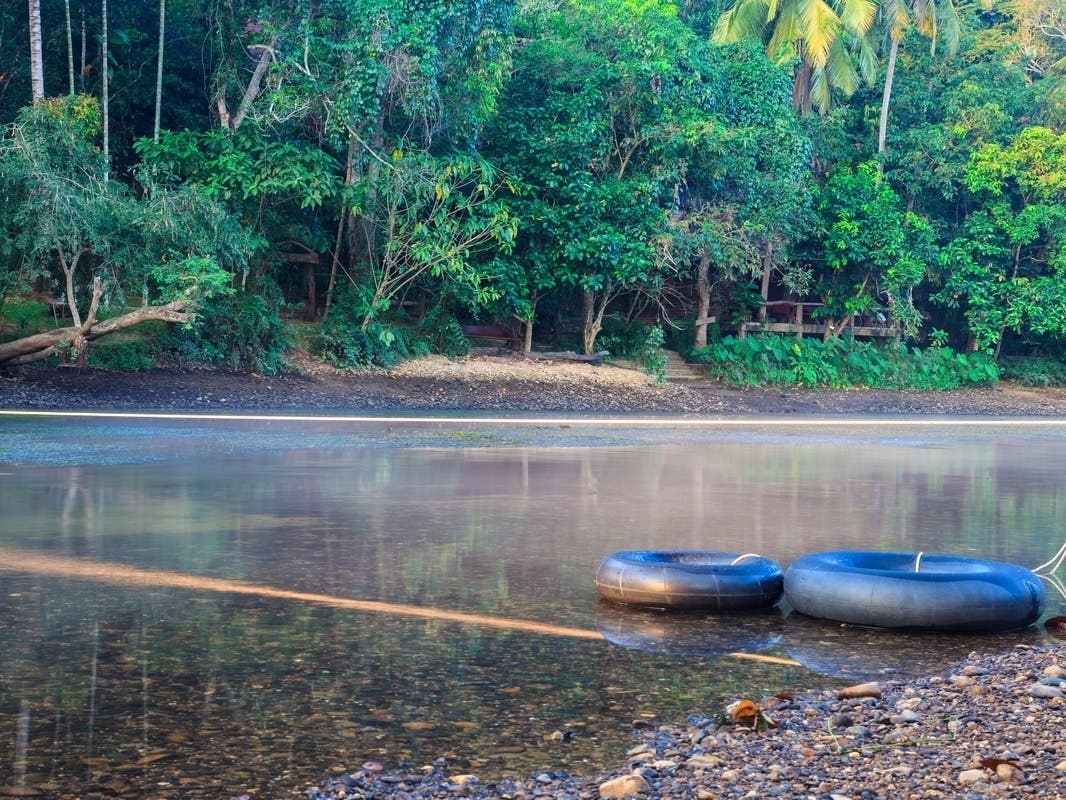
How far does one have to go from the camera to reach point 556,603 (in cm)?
738

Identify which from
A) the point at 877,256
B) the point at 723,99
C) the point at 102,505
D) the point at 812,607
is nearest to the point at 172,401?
the point at 102,505

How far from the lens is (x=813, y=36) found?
105ft

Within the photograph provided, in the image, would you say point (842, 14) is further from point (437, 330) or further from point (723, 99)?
point (437, 330)

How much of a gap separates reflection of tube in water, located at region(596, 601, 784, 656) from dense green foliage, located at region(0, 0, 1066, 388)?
51.7ft

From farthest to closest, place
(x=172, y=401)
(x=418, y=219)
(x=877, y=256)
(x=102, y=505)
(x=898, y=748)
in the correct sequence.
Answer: (x=877, y=256)
(x=418, y=219)
(x=172, y=401)
(x=102, y=505)
(x=898, y=748)

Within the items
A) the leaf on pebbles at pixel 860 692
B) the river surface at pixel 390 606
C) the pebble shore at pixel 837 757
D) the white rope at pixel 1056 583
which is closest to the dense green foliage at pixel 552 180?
the river surface at pixel 390 606

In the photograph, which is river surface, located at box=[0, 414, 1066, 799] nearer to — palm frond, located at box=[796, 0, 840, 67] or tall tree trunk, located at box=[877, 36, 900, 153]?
palm frond, located at box=[796, 0, 840, 67]

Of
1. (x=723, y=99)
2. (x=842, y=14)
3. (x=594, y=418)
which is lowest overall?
(x=594, y=418)

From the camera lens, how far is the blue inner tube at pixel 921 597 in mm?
6887

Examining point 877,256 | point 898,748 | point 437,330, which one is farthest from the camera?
point 877,256

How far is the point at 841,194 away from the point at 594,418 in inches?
512

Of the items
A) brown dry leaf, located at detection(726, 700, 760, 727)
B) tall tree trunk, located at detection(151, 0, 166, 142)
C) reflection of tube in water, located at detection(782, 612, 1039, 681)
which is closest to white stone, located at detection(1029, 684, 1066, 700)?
reflection of tube in water, located at detection(782, 612, 1039, 681)

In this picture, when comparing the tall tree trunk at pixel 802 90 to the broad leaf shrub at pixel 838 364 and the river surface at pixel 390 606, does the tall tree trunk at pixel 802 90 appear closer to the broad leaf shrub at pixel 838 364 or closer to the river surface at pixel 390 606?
the broad leaf shrub at pixel 838 364

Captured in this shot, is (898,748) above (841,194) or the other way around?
the other way around
